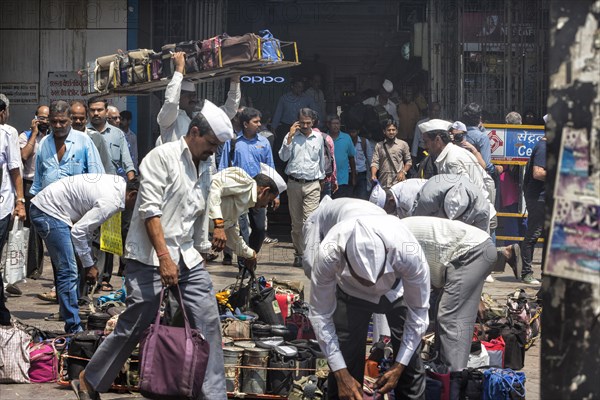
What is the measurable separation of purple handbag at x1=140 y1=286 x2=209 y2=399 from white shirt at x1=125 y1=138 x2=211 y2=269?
0.48 m

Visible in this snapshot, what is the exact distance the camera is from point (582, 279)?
3.53m

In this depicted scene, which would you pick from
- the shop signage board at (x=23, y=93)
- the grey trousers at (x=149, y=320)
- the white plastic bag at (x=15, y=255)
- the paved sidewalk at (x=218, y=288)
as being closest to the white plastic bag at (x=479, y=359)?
the paved sidewalk at (x=218, y=288)

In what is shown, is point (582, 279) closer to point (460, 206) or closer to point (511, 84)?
point (460, 206)

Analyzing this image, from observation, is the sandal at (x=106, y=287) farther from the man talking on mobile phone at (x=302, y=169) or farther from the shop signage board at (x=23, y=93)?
the shop signage board at (x=23, y=93)

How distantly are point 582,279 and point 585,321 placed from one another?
0.48ft

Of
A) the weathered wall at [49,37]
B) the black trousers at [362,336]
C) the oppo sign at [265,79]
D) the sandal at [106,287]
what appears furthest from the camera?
the oppo sign at [265,79]

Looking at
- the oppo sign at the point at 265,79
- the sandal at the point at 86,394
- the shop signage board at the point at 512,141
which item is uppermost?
the oppo sign at the point at 265,79

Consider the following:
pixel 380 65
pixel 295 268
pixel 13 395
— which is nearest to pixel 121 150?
pixel 295 268

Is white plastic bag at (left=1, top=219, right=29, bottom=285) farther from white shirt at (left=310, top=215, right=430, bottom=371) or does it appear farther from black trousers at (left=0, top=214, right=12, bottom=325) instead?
white shirt at (left=310, top=215, right=430, bottom=371)

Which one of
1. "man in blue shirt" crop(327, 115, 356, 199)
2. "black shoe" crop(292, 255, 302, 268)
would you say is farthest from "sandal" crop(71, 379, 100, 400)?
"man in blue shirt" crop(327, 115, 356, 199)

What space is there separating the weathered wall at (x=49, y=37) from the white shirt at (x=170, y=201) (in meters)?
11.9

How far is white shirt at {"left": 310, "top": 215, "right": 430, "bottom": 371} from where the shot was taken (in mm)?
5391

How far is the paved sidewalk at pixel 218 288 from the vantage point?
7.25 metres

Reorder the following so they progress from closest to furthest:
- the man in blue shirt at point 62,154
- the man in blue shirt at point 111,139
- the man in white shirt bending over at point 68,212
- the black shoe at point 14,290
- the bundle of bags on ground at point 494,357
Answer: the bundle of bags on ground at point 494,357
the man in white shirt bending over at point 68,212
the man in blue shirt at point 62,154
the black shoe at point 14,290
the man in blue shirt at point 111,139
